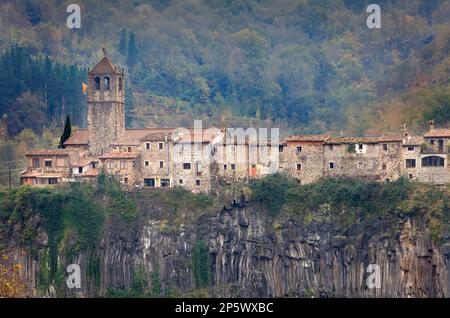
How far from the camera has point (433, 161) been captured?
83.1 metres

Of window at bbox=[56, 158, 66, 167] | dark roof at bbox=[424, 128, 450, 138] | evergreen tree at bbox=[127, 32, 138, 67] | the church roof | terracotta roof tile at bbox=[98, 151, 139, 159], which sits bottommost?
window at bbox=[56, 158, 66, 167]

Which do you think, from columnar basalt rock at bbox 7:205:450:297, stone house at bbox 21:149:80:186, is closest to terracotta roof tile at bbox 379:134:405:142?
columnar basalt rock at bbox 7:205:450:297

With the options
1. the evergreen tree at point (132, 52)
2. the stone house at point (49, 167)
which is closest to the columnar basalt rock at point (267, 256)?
the stone house at point (49, 167)

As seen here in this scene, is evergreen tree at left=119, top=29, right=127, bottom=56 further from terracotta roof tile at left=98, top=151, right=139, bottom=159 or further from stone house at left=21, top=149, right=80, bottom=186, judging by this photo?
terracotta roof tile at left=98, top=151, right=139, bottom=159

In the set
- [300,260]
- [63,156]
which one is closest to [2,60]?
[63,156]

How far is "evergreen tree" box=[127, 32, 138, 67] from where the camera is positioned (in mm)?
139125

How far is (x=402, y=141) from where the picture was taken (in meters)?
83.0

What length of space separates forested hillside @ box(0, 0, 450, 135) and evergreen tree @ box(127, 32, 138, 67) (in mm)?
171

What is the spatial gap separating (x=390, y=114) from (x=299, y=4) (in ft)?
164

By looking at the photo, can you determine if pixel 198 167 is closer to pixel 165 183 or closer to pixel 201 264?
pixel 165 183

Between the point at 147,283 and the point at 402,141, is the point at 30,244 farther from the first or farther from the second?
the point at 402,141

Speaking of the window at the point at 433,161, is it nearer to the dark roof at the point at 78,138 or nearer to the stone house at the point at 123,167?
the stone house at the point at 123,167

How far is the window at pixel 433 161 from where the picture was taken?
273 feet

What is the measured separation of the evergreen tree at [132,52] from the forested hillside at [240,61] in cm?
17
